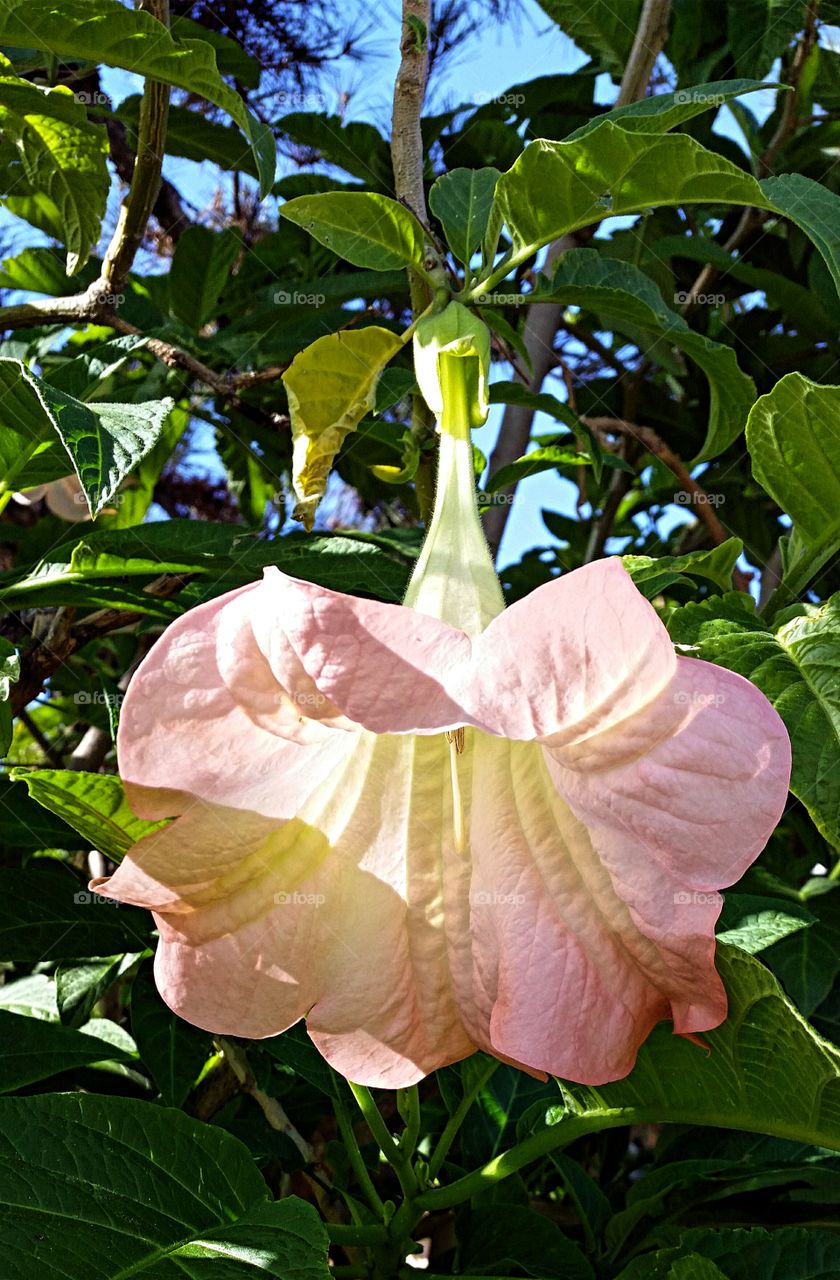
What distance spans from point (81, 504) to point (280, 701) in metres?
0.97

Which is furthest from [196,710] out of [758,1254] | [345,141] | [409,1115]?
[345,141]

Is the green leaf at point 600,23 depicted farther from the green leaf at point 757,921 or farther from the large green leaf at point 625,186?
the green leaf at point 757,921

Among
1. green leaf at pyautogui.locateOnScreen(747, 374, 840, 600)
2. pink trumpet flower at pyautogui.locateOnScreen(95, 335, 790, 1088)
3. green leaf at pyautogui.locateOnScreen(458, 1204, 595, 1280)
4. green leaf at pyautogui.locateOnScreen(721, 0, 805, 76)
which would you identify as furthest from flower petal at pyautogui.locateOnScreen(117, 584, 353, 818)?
green leaf at pyautogui.locateOnScreen(721, 0, 805, 76)

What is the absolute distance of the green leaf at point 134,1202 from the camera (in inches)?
27.8

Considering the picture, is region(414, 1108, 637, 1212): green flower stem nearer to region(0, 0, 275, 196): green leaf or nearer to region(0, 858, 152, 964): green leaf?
region(0, 858, 152, 964): green leaf

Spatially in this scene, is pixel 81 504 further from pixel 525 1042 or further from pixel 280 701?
pixel 525 1042

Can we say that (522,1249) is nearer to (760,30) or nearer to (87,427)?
(87,427)

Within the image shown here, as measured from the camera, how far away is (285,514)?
1918mm

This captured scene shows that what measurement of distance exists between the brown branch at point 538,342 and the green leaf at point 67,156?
22.6 inches

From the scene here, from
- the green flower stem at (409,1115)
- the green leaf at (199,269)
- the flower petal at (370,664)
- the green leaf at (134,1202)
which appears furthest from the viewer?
the green leaf at (199,269)

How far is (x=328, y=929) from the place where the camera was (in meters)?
0.74

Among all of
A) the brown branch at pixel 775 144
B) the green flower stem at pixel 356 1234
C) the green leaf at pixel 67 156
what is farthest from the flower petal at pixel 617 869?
the brown branch at pixel 775 144

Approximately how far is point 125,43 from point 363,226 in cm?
29

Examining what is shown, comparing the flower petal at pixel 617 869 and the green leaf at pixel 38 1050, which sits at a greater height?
the flower petal at pixel 617 869
